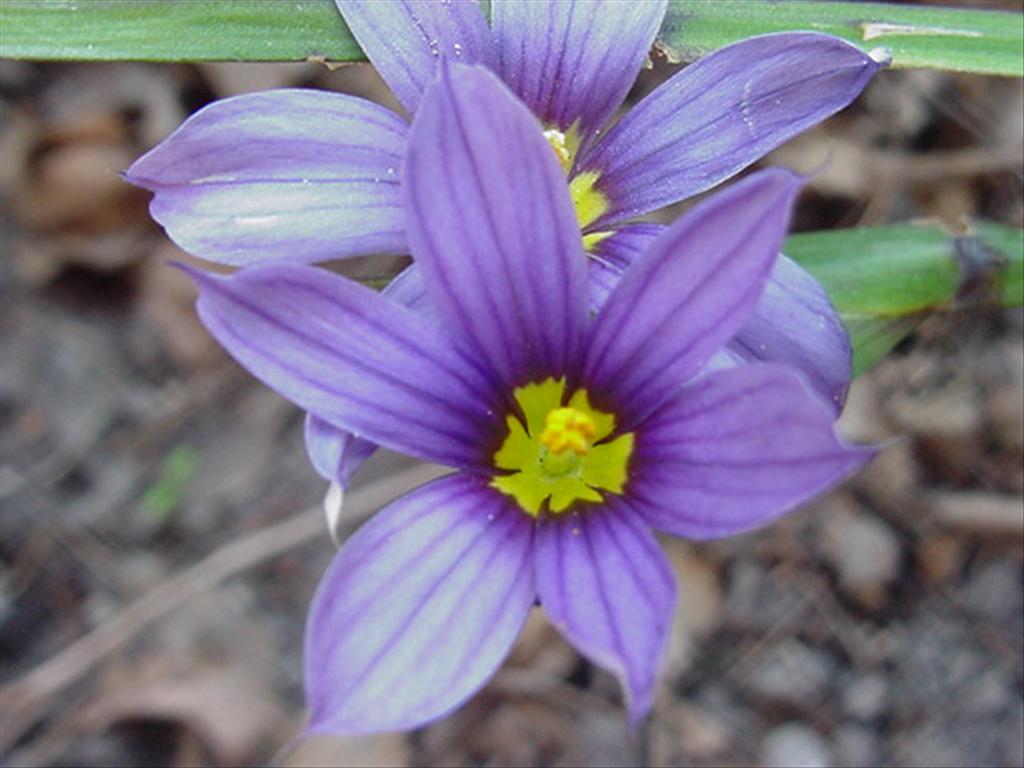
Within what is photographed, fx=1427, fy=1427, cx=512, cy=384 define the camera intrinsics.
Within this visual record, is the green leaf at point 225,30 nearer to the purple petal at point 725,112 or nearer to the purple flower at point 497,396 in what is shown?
the purple petal at point 725,112

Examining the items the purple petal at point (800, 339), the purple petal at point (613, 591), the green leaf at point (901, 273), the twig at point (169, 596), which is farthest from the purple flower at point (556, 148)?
the twig at point (169, 596)

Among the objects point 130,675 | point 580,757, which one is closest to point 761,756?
point 580,757

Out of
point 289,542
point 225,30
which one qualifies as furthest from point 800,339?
point 289,542

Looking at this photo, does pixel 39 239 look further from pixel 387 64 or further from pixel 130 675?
pixel 387 64

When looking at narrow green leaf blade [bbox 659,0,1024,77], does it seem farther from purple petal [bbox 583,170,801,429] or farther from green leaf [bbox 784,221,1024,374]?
purple petal [bbox 583,170,801,429]

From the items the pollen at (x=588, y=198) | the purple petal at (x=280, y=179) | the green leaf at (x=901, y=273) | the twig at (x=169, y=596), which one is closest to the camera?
the purple petal at (x=280, y=179)
